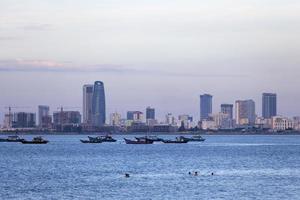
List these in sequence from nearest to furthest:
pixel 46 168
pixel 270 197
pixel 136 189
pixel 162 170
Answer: pixel 270 197 → pixel 136 189 → pixel 162 170 → pixel 46 168

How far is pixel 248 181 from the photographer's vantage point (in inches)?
3319

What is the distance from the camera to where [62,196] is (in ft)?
230

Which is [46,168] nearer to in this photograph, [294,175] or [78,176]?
[78,176]

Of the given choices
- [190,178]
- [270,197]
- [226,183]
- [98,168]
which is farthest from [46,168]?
[270,197]

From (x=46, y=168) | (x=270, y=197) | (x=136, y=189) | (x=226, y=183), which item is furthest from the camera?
(x=46, y=168)

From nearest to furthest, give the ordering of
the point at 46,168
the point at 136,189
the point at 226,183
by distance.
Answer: the point at 136,189, the point at 226,183, the point at 46,168

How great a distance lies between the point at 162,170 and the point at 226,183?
74.2ft

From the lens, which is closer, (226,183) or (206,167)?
(226,183)

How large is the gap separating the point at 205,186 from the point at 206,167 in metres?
33.0

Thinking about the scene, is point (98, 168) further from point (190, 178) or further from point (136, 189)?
point (136, 189)

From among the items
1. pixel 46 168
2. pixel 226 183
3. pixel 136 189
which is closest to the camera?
pixel 136 189

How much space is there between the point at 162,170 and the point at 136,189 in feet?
91.1

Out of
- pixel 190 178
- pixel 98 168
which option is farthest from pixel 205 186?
pixel 98 168

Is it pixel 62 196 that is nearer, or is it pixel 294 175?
pixel 62 196
